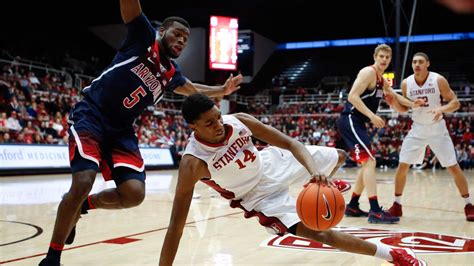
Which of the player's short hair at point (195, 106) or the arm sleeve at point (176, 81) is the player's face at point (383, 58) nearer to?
the arm sleeve at point (176, 81)

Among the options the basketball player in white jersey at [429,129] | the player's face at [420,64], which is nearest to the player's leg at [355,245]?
the basketball player in white jersey at [429,129]

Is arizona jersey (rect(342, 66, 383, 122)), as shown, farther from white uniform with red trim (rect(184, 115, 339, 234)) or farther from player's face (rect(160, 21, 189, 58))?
player's face (rect(160, 21, 189, 58))

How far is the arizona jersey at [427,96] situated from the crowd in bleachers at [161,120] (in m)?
9.07

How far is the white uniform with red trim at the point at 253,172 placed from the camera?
9.56ft

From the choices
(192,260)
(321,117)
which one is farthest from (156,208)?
(321,117)

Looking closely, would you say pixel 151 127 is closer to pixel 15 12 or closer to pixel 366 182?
pixel 15 12

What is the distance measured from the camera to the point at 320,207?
2.66 m

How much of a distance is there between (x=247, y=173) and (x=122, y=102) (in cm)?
93

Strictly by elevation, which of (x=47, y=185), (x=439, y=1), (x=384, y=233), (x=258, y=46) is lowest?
(x=47, y=185)

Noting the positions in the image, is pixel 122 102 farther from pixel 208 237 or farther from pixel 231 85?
pixel 208 237

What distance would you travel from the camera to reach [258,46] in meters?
30.0

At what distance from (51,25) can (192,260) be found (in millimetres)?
22830

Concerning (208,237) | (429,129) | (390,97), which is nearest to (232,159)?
(208,237)

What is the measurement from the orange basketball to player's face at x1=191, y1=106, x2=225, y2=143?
22.1 inches
